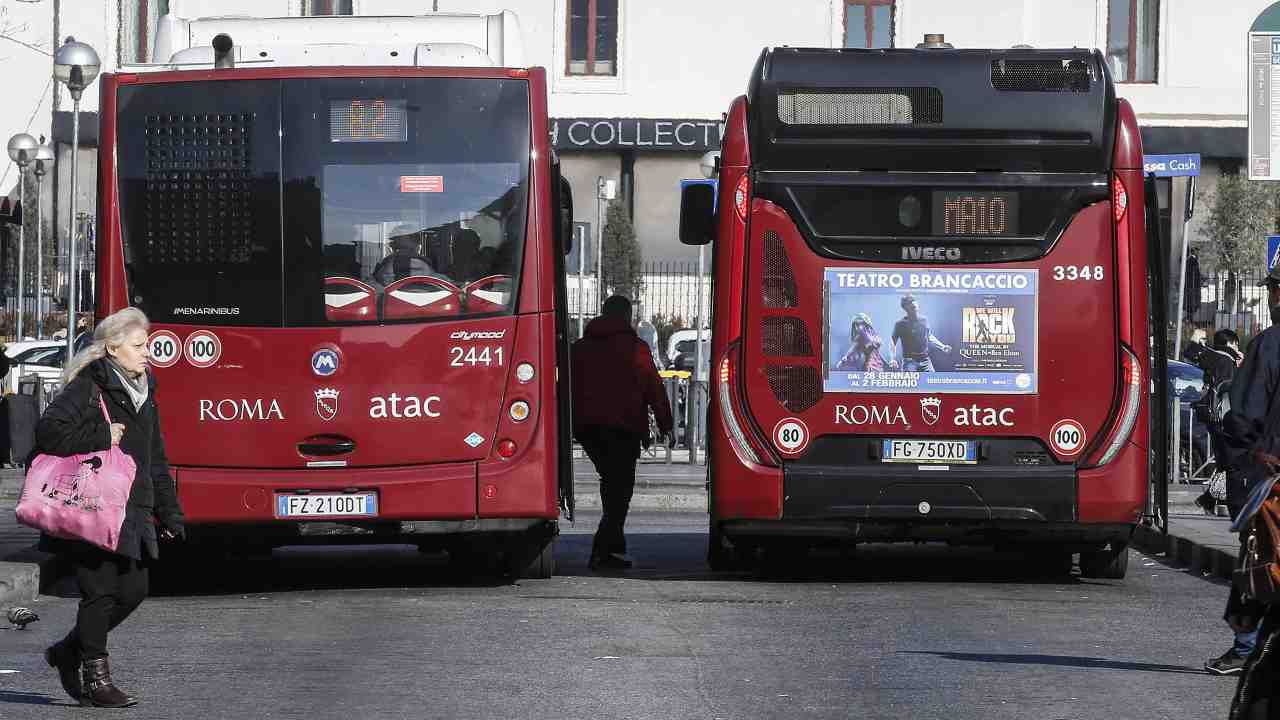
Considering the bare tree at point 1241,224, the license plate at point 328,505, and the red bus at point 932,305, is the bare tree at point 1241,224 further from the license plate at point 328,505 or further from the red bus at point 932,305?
the license plate at point 328,505

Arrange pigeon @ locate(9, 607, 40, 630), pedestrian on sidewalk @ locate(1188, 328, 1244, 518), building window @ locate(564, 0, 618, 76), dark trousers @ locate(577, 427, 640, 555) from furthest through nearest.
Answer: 1. building window @ locate(564, 0, 618, 76)
2. pedestrian on sidewalk @ locate(1188, 328, 1244, 518)
3. dark trousers @ locate(577, 427, 640, 555)
4. pigeon @ locate(9, 607, 40, 630)

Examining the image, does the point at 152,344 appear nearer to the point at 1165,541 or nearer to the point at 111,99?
the point at 111,99

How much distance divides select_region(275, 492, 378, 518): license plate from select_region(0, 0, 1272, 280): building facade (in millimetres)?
38083

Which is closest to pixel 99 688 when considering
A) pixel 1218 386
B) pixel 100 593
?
pixel 100 593

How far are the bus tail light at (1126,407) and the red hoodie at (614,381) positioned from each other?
3234mm

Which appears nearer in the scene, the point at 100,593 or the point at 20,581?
the point at 100,593

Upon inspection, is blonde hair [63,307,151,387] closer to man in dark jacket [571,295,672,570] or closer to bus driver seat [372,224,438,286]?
bus driver seat [372,224,438,286]

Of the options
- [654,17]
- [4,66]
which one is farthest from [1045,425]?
[4,66]

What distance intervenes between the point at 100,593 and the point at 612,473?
21.7ft

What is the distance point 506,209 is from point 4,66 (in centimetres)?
4356

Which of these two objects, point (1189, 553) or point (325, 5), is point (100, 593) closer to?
point (1189, 553)

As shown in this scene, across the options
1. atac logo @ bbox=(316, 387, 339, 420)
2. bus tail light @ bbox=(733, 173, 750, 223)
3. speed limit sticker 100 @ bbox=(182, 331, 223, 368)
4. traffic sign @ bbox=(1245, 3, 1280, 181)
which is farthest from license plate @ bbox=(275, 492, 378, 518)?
traffic sign @ bbox=(1245, 3, 1280, 181)

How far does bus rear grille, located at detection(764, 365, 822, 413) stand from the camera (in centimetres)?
1302

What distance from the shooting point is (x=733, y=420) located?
13039 millimetres
